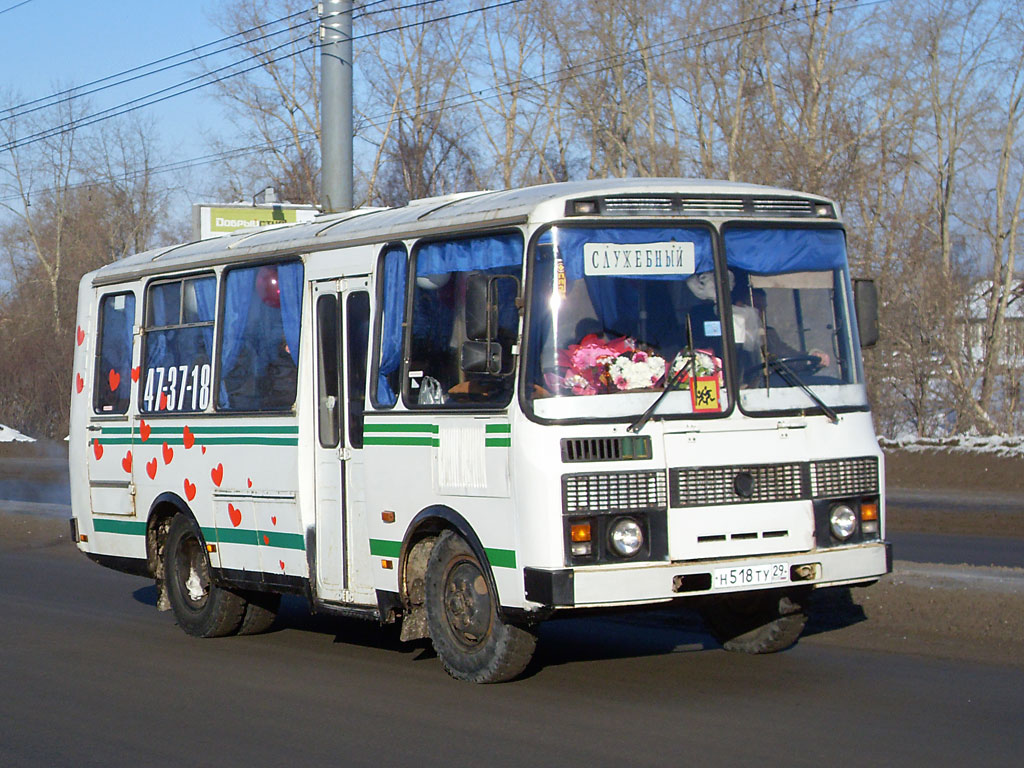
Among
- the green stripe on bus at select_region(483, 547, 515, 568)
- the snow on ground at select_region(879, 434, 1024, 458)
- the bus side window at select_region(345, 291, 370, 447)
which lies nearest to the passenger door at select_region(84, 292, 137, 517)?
the bus side window at select_region(345, 291, 370, 447)

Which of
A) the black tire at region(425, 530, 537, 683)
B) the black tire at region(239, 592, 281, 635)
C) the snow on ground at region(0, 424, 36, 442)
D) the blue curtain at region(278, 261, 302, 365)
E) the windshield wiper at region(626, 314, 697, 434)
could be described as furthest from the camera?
the snow on ground at region(0, 424, 36, 442)

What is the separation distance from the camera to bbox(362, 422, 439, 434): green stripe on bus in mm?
8711

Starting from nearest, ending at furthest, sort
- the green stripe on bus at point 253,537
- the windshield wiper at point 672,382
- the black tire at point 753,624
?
the windshield wiper at point 672,382
the black tire at point 753,624
the green stripe on bus at point 253,537

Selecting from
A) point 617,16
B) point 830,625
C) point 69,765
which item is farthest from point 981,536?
point 617,16

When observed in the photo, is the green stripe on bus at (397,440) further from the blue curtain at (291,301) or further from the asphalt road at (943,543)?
the asphalt road at (943,543)

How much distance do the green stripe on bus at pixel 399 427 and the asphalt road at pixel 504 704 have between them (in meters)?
1.49

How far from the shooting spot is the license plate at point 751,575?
7.93 metres

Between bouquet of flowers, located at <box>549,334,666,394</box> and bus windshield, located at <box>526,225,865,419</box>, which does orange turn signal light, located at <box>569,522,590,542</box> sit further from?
bouquet of flowers, located at <box>549,334,666,394</box>

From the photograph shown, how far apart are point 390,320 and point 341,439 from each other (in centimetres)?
96

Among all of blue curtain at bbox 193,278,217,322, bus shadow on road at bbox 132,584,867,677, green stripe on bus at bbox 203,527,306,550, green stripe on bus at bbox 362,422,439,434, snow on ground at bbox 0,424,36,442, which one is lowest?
bus shadow on road at bbox 132,584,867,677

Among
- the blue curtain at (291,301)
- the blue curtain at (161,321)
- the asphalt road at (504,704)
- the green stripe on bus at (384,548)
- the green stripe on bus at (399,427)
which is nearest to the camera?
the asphalt road at (504,704)

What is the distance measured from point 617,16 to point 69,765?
3511 centimetres

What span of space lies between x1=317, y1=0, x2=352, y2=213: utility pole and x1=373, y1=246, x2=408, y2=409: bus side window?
25.9 ft

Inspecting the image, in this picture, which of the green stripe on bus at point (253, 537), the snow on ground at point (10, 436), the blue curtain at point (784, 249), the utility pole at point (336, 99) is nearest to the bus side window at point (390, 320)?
the green stripe on bus at point (253, 537)
